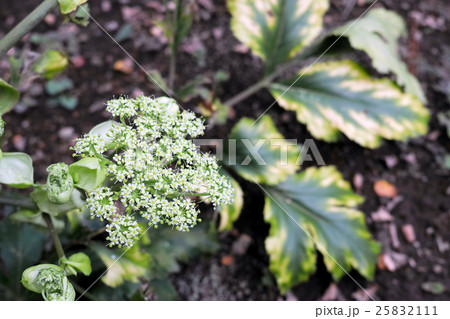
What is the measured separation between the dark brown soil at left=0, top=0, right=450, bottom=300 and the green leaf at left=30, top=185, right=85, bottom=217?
779mm

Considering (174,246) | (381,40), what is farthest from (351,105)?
(174,246)

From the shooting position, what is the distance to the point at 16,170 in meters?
0.85

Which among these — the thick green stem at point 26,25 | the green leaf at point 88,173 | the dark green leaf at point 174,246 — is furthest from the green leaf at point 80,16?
the dark green leaf at point 174,246

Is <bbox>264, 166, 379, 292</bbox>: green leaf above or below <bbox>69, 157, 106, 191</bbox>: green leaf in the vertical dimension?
below

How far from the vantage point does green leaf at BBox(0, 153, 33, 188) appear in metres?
0.84

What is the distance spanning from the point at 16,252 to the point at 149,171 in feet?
2.62

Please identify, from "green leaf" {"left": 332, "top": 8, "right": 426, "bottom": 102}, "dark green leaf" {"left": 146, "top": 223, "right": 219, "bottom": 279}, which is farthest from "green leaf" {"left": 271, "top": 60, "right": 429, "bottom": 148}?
"dark green leaf" {"left": 146, "top": 223, "right": 219, "bottom": 279}

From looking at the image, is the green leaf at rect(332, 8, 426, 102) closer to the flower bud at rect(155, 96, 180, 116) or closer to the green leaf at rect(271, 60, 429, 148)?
the green leaf at rect(271, 60, 429, 148)

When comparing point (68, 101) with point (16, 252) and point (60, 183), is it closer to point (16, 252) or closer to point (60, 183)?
point (16, 252)

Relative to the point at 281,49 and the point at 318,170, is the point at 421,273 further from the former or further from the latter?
the point at 281,49

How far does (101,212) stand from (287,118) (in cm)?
134

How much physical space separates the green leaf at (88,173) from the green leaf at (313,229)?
86cm

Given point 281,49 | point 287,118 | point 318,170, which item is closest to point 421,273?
point 318,170

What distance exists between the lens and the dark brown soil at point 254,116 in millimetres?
1680
